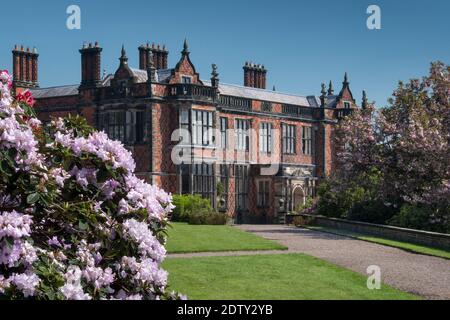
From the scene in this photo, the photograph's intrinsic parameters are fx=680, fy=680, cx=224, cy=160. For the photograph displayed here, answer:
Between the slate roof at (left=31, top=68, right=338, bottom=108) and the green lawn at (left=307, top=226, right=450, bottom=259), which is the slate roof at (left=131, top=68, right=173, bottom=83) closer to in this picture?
the slate roof at (left=31, top=68, right=338, bottom=108)

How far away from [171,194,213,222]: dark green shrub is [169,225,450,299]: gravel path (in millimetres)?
7613

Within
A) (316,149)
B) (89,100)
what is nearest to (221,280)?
(89,100)

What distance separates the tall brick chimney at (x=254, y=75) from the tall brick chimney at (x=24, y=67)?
13735 millimetres

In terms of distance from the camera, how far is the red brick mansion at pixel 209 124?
1356 inches

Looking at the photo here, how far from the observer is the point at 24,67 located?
137 feet

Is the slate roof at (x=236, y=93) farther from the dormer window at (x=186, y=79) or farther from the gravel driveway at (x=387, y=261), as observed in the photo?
the gravel driveway at (x=387, y=261)

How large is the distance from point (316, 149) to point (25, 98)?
3827 cm

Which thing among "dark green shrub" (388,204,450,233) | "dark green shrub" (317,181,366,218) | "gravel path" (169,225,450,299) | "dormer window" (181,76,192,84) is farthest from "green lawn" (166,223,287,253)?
"dormer window" (181,76,192,84)

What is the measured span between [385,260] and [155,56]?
2429 cm

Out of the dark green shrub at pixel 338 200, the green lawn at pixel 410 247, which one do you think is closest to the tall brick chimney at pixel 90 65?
the dark green shrub at pixel 338 200

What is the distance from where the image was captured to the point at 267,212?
131ft

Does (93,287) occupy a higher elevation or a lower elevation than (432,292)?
higher

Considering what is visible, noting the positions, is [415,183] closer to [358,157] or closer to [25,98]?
[358,157]

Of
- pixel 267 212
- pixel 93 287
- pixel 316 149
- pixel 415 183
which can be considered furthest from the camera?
pixel 316 149
